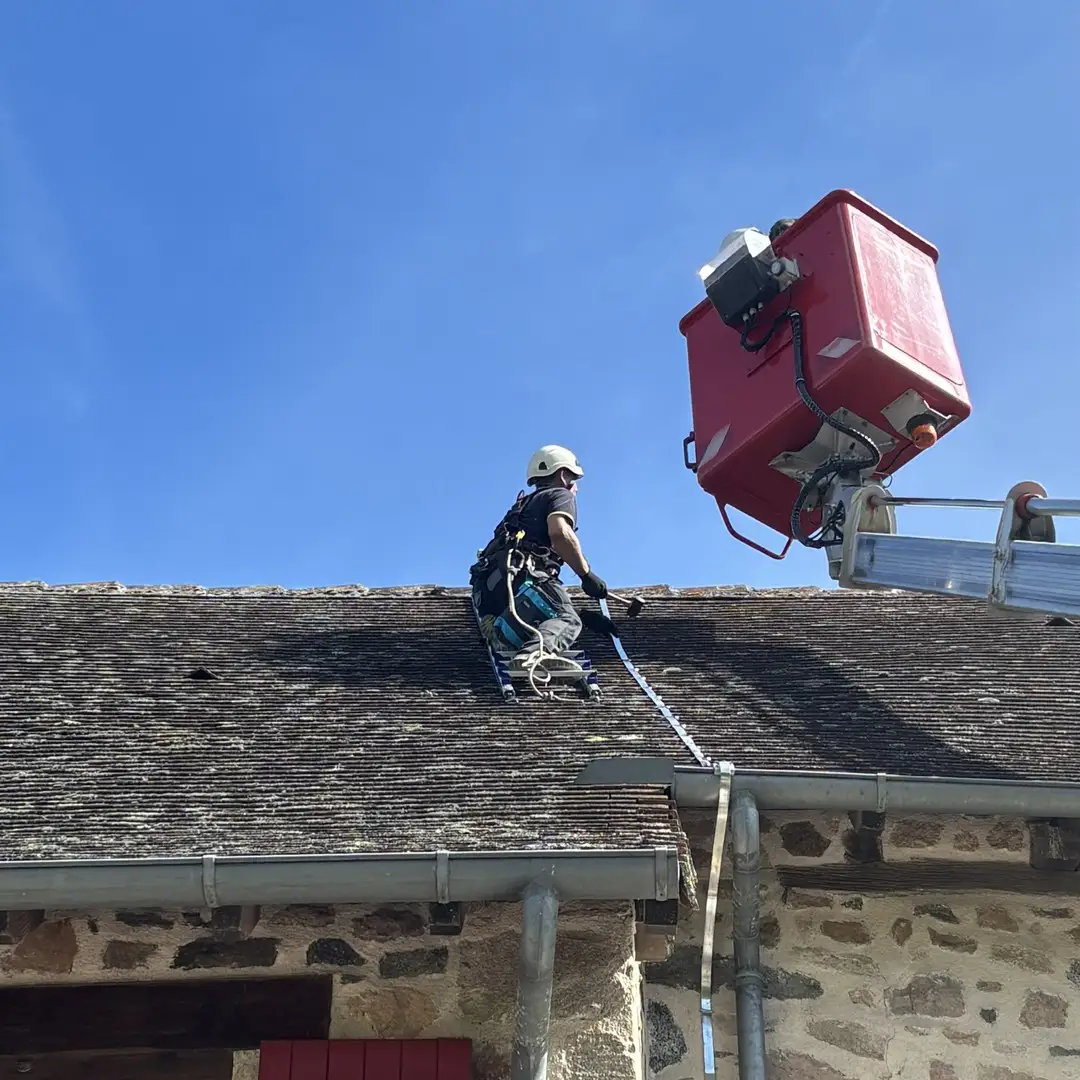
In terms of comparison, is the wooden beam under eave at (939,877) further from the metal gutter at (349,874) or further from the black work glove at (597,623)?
the black work glove at (597,623)

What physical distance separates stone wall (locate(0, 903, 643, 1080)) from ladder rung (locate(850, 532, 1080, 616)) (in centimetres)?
184

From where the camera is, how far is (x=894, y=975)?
4438mm

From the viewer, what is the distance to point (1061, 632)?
21.0ft

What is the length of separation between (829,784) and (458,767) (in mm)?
1258

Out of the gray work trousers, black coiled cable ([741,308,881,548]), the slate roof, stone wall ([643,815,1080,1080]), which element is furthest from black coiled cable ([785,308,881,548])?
stone wall ([643,815,1080,1080])

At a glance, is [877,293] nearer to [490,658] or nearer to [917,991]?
[490,658]

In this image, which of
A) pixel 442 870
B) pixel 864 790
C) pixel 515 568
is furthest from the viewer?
pixel 515 568

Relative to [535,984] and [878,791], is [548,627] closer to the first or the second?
[878,791]

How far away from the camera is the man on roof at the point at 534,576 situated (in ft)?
19.1

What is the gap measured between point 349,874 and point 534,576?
A: 261 centimetres

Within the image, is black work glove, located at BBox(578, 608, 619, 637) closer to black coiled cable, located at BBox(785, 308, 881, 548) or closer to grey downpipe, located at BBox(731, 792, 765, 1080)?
black coiled cable, located at BBox(785, 308, 881, 548)

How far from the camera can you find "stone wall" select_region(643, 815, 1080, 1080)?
4305 millimetres

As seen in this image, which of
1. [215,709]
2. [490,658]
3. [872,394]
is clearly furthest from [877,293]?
[215,709]

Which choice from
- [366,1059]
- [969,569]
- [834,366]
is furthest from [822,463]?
[366,1059]
